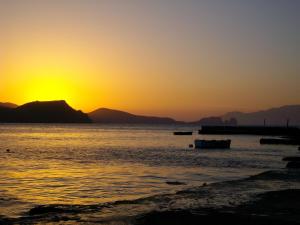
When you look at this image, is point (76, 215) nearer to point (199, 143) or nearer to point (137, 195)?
point (137, 195)

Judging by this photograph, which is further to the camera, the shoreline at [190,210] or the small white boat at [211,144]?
the small white boat at [211,144]

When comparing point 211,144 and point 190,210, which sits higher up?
point 211,144

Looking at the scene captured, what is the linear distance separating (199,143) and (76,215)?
6649 centimetres

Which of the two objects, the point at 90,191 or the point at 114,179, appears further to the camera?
the point at 114,179

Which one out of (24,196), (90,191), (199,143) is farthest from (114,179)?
(199,143)

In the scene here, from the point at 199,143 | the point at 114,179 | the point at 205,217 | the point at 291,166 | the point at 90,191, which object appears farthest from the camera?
the point at 199,143

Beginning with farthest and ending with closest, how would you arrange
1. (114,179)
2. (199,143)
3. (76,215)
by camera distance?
1. (199,143)
2. (114,179)
3. (76,215)

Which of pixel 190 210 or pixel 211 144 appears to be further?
pixel 211 144

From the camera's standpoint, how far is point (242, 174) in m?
40.0

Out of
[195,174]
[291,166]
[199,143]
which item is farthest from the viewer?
[199,143]

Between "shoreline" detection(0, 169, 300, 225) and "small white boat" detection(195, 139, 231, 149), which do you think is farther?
"small white boat" detection(195, 139, 231, 149)

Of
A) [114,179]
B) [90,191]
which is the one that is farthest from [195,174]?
[90,191]

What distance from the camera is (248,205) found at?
21547mm

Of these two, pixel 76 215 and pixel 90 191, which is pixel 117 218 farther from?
pixel 90 191
